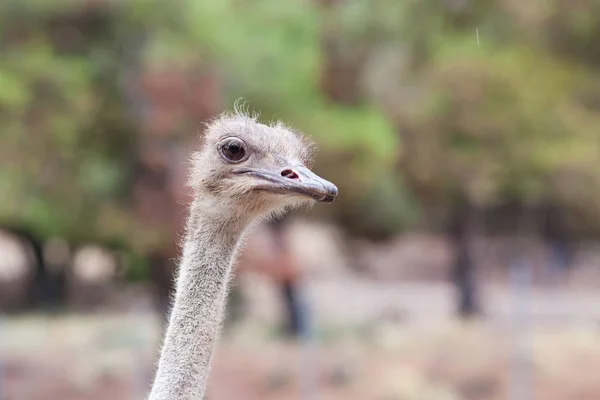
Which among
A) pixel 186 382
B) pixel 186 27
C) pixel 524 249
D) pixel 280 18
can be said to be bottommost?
pixel 186 382

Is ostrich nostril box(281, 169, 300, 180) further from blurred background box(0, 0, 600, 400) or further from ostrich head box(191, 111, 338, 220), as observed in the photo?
blurred background box(0, 0, 600, 400)

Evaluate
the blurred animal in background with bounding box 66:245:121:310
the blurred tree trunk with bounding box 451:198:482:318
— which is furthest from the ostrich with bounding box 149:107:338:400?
the blurred animal in background with bounding box 66:245:121:310

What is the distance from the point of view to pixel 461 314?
1277 centimetres

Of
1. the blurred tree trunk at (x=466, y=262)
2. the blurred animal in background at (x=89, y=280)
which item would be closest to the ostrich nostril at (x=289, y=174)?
the blurred tree trunk at (x=466, y=262)

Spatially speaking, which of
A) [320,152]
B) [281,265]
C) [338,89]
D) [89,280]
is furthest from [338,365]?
[89,280]

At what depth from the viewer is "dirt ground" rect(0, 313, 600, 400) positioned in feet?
28.3

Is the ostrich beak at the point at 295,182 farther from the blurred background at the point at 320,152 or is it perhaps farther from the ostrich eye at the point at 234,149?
the blurred background at the point at 320,152

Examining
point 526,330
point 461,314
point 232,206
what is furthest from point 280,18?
point 232,206

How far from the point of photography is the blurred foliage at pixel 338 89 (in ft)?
23.7

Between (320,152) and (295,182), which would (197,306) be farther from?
(320,152)

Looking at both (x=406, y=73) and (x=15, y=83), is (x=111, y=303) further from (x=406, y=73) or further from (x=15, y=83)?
(x=15, y=83)

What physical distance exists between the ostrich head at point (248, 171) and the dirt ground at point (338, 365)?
19.0ft

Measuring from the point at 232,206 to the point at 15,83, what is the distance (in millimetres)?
5041

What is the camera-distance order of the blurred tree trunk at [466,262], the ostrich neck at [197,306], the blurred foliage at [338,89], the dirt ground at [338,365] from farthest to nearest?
1. the blurred tree trunk at [466,262]
2. the dirt ground at [338,365]
3. the blurred foliage at [338,89]
4. the ostrich neck at [197,306]
